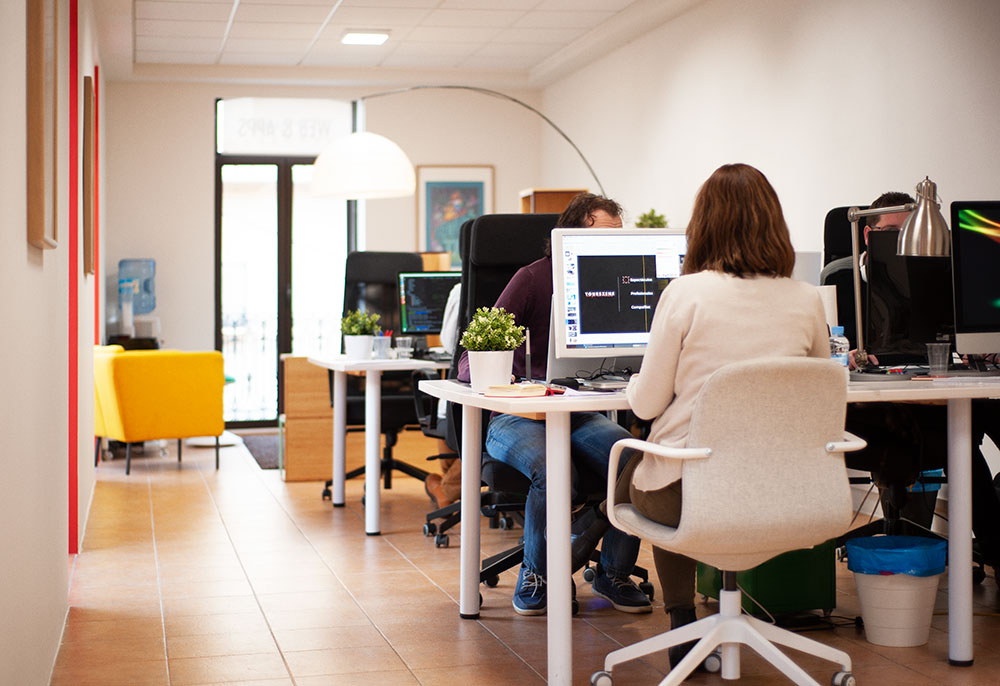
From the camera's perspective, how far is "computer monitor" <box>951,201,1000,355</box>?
3.48 m

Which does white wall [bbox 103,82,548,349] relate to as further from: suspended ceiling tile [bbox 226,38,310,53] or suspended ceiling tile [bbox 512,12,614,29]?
suspended ceiling tile [bbox 512,12,614,29]

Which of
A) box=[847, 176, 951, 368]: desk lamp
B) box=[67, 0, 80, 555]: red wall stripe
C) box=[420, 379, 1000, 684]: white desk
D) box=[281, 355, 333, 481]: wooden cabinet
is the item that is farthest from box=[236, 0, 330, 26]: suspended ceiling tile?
box=[847, 176, 951, 368]: desk lamp

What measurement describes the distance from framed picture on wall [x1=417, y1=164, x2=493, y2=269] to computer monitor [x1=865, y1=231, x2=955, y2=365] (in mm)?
6323

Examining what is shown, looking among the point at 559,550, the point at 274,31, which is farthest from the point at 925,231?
the point at 274,31

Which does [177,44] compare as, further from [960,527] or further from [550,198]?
[960,527]

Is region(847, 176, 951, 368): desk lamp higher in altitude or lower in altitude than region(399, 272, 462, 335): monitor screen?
higher

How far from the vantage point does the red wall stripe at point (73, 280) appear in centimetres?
443

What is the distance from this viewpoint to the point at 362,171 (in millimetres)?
6113

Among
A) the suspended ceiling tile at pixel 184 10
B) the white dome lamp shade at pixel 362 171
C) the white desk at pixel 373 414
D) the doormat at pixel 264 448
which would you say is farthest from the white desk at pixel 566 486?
the suspended ceiling tile at pixel 184 10

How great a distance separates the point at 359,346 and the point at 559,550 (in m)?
2.47

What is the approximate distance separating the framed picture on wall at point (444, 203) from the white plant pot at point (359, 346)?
4.56 m

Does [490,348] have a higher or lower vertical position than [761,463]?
higher

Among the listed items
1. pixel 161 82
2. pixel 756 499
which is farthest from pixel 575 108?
pixel 756 499

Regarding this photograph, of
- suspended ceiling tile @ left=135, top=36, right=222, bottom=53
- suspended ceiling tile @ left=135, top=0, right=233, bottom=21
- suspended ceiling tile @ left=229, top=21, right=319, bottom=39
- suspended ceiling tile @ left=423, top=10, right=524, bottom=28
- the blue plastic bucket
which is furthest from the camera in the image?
suspended ceiling tile @ left=135, top=36, right=222, bottom=53
